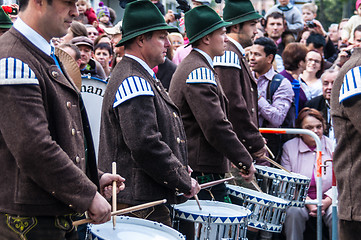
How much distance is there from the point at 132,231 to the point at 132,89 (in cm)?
92

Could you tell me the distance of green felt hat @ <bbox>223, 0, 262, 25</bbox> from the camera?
6.38 metres

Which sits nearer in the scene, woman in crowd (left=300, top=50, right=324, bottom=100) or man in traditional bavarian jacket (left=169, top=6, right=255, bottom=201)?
man in traditional bavarian jacket (left=169, top=6, right=255, bottom=201)

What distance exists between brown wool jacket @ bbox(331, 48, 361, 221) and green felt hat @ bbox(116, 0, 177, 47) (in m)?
1.23

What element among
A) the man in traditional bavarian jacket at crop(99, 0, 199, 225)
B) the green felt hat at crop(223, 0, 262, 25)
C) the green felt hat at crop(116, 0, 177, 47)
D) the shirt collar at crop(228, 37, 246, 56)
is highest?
the green felt hat at crop(223, 0, 262, 25)

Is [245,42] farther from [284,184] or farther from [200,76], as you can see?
[284,184]

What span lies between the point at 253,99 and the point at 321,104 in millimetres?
2489

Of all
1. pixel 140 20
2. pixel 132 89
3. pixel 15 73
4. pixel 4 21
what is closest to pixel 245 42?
pixel 140 20

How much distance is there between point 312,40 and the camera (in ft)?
37.2

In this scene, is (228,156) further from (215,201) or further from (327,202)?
(327,202)

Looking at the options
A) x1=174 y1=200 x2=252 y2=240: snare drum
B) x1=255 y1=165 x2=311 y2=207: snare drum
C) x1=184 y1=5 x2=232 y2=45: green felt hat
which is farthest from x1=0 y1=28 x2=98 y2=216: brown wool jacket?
x1=255 y1=165 x2=311 y2=207: snare drum

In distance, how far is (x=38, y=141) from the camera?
2889mm

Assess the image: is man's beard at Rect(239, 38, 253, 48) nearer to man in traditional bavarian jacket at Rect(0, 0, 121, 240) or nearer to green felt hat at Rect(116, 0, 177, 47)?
green felt hat at Rect(116, 0, 177, 47)

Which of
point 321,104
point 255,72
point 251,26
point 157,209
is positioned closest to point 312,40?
point 321,104

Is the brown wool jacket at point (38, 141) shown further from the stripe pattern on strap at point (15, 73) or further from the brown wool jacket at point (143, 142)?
the brown wool jacket at point (143, 142)
